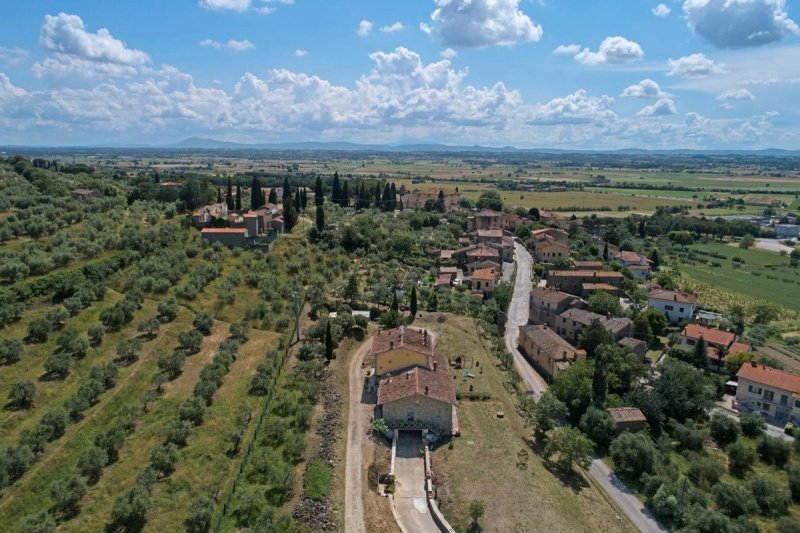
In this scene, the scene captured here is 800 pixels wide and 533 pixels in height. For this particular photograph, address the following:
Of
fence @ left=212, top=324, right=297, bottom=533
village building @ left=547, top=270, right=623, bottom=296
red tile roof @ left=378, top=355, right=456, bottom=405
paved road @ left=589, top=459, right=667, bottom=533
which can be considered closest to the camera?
fence @ left=212, top=324, right=297, bottom=533

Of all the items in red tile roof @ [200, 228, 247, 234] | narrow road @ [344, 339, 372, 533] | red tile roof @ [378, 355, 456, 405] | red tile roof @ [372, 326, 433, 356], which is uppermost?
red tile roof @ [200, 228, 247, 234]

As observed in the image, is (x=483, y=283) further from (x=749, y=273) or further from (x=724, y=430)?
(x=749, y=273)

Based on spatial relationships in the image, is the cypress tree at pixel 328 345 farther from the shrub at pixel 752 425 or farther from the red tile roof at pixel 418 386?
the shrub at pixel 752 425

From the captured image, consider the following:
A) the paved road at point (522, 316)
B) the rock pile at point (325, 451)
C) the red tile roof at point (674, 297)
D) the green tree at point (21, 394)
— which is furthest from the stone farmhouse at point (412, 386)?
the red tile roof at point (674, 297)

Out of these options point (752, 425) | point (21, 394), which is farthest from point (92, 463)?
point (752, 425)

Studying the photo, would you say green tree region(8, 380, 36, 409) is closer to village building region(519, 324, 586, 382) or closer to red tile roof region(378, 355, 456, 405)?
red tile roof region(378, 355, 456, 405)

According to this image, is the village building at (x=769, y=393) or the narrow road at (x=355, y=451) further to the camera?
the village building at (x=769, y=393)

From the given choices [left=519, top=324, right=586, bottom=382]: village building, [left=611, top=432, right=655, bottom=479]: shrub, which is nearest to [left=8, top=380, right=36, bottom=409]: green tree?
[left=611, top=432, right=655, bottom=479]: shrub
